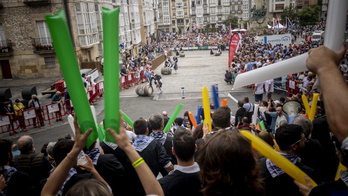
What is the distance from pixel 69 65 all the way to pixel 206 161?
1.05 metres

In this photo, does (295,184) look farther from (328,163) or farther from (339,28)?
(339,28)

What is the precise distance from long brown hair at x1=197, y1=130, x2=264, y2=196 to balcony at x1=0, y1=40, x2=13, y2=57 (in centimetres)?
2683

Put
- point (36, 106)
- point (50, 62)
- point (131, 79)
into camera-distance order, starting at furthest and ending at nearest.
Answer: point (50, 62), point (131, 79), point (36, 106)

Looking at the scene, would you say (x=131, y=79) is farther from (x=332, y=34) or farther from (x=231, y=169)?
(x=332, y=34)

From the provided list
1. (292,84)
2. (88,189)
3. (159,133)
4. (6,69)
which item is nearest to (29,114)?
(159,133)

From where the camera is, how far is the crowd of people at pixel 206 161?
4.32 ft

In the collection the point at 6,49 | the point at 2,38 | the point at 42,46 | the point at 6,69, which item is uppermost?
the point at 2,38

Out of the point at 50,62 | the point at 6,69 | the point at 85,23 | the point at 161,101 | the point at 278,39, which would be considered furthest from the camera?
the point at 85,23

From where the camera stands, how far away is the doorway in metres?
24.1

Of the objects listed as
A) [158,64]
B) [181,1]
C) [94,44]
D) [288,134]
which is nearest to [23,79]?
[94,44]

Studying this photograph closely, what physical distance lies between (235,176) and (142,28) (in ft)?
158

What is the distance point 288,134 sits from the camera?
2539 mm

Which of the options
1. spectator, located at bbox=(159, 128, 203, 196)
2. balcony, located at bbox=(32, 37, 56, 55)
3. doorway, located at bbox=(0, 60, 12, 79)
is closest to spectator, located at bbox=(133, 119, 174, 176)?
spectator, located at bbox=(159, 128, 203, 196)

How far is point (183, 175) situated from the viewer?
238 centimetres
